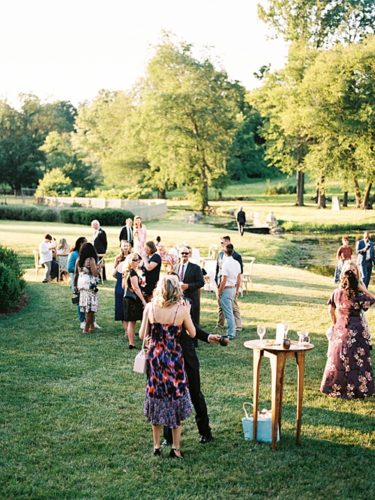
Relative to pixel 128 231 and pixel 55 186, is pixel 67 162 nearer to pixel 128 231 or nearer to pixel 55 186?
pixel 55 186

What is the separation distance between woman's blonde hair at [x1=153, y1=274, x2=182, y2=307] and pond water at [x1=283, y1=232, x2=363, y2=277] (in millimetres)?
20004

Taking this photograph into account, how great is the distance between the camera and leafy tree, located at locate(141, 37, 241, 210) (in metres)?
53.9

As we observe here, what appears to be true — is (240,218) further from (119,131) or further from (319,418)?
(119,131)

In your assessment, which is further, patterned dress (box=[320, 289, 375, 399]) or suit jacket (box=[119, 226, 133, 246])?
suit jacket (box=[119, 226, 133, 246])

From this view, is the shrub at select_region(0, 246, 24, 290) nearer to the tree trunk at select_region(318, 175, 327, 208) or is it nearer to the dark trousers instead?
the dark trousers

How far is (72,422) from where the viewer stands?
8172 mm

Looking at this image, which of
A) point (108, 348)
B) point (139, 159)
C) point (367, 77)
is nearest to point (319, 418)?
point (108, 348)

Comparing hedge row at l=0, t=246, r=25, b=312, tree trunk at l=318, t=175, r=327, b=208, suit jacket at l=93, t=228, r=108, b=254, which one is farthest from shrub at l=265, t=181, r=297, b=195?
hedge row at l=0, t=246, r=25, b=312

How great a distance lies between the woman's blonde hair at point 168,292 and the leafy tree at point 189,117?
47870 millimetres

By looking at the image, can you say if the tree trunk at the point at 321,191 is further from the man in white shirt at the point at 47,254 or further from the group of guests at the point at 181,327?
the group of guests at the point at 181,327

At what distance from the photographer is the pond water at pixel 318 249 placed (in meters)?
28.2

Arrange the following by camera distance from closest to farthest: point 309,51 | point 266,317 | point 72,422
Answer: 1. point 72,422
2. point 266,317
3. point 309,51

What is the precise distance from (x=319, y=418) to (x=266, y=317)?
6.95m

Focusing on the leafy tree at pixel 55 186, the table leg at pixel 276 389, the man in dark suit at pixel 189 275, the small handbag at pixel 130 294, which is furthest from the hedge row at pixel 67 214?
the table leg at pixel 276 389
